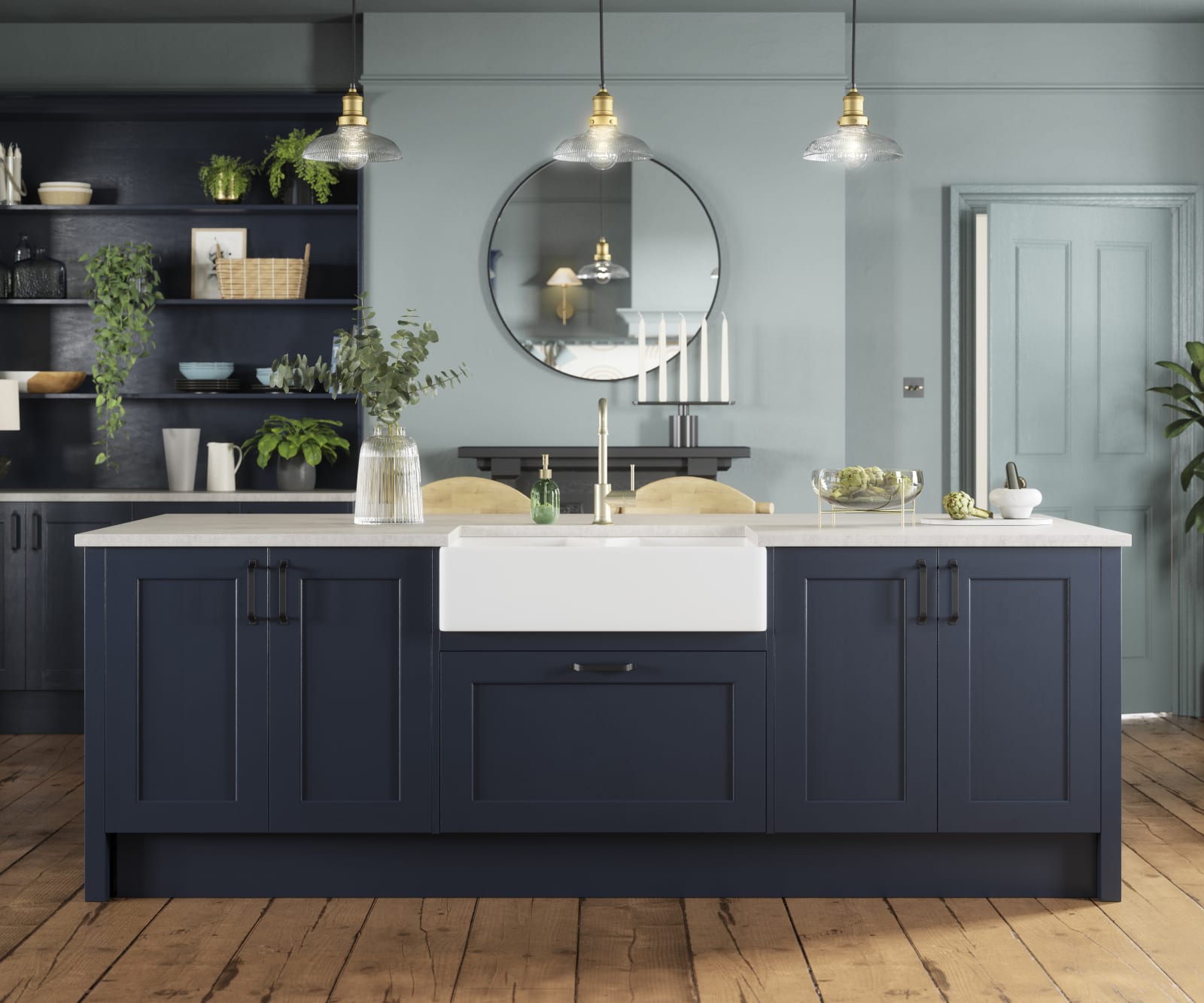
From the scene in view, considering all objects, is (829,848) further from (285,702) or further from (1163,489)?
(1163,489)

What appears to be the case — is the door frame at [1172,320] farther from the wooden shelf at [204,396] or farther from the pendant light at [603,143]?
the wooden shelf at [204,396]

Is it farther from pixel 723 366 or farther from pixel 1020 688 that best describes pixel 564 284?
pixel 1020 688


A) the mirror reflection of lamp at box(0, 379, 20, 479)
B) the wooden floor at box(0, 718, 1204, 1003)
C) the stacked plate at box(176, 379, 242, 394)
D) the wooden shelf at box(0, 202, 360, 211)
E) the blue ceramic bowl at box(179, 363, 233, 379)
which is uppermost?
the wooden shelf at box(0, 202, 360, 211)

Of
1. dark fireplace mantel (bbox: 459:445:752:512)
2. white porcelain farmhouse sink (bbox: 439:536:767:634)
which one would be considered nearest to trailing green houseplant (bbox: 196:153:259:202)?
dark fireplace mantel (bbox: 459:445:752:512)

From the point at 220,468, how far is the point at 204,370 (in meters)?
0.43

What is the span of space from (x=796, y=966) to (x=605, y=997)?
42cm

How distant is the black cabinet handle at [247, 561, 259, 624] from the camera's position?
2.75 metres

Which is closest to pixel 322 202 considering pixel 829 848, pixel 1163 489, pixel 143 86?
pixel 143 86

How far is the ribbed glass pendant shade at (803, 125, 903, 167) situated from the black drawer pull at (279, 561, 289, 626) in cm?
174

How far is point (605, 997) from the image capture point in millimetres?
2322

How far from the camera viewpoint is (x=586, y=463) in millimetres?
4668

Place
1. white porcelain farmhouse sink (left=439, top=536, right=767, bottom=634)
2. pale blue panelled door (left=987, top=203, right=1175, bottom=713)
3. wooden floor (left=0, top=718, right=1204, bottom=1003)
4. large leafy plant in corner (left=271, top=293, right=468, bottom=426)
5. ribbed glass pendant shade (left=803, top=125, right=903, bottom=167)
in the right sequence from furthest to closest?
pale blue panelled door (left=987, top=203, right=1175, bottom=713), ribbed glass pendant shade (left=803, top=125, right=903, bottom=167), large leafy plant in corner (left=271, top=293, right=468, bottom=426), white porcelain farmhouse sink (left=439, top=536, right=767, bottom=634), wooden floor (left=0, top=718, right=1204, bottom=1003)

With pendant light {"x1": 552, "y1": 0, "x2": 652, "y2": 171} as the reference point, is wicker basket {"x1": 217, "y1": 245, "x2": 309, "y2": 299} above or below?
below

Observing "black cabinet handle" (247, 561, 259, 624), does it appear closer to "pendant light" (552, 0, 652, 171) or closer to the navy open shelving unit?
"pendant light" (552, 0, 652, 171)
